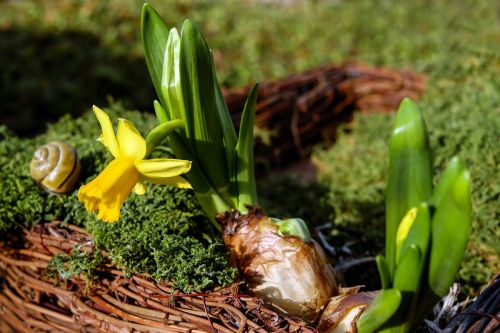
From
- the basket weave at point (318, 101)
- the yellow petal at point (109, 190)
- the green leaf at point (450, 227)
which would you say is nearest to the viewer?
the green leaf at point (450, 227)

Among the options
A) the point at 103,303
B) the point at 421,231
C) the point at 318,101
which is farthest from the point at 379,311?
the point at 318,101

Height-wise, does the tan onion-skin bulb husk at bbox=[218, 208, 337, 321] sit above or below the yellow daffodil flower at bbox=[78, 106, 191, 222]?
below

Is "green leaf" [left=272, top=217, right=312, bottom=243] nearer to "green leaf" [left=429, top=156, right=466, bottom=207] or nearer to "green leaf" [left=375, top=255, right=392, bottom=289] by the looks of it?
"green leaf" [left=375, top=255, right=392, bottom=289]

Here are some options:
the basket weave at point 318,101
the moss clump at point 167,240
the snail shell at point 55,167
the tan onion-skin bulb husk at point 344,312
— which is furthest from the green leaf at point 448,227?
Answer: the basket weave at point 318,101

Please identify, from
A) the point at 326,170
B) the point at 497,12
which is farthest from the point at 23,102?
the point at 497,12

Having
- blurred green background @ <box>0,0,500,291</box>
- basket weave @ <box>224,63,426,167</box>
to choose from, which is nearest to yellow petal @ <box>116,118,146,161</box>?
blurred green background @ <box>0,0,500,291</box>

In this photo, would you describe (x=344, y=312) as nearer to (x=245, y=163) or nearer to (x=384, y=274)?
(x=384, y=274)

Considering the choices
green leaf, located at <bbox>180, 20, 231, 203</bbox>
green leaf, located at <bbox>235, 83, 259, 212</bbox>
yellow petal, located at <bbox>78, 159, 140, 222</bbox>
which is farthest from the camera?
green leaf, located at <bbox>235, 83, 259, 212</bbox>

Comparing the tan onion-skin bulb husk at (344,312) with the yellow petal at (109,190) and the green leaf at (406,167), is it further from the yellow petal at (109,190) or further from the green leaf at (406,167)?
the yellow petal at (109,190)
